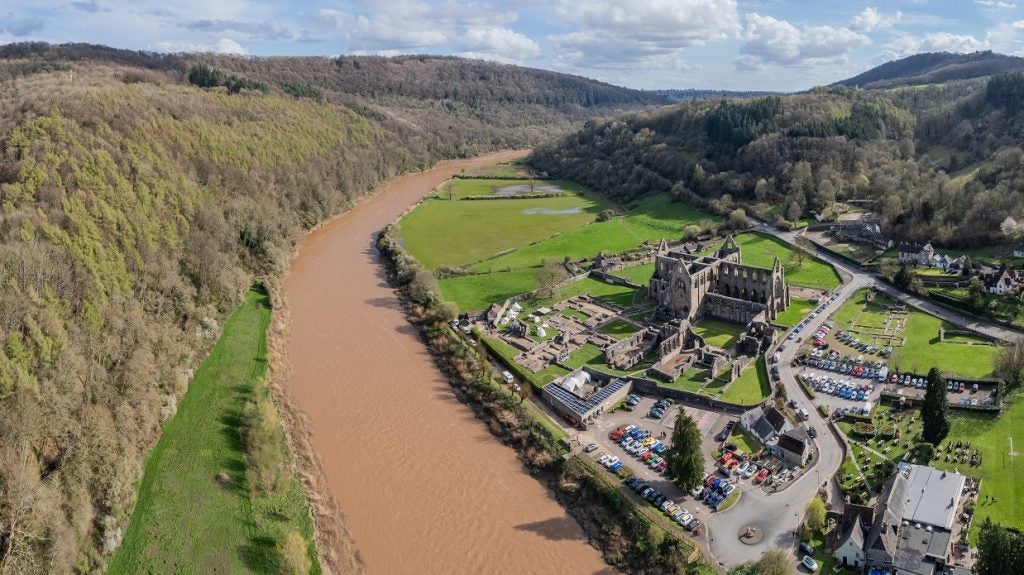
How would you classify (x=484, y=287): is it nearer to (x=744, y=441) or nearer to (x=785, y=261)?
(x=785, y=261)

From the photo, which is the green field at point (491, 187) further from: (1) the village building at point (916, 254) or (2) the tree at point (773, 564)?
(2) the tree at point (773, 564)

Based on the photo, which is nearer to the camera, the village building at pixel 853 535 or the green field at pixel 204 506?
the village building at pixel 853 535

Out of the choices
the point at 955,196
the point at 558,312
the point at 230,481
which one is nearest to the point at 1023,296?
the point at 955,196

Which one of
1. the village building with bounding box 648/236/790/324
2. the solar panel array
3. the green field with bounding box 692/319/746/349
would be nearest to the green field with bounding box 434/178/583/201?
the village building with bounding box 648/236/790/324

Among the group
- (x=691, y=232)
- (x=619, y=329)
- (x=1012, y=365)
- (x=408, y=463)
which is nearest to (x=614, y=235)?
(x=691, y=232)

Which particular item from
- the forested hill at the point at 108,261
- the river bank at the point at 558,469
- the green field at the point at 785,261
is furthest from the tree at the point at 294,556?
the green field at the point at 785,261
